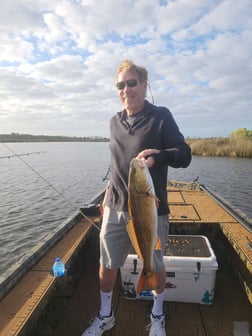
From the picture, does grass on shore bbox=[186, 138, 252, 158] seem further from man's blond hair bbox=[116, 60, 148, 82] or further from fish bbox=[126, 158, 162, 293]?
fish bbox=[126, 158, 162, 293]

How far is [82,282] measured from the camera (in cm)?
399

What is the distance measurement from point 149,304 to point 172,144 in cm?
226

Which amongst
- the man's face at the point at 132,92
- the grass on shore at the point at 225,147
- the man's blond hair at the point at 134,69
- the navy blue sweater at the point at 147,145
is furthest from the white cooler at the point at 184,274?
the grass on shore at the point at 225,147

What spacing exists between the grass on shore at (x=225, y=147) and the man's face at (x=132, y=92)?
2953cm

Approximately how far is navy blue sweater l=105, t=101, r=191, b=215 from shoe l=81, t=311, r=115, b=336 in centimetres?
127

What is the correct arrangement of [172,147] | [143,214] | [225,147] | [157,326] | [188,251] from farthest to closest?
[225,147], [188,251], [157,326], [172,147], [143,214]

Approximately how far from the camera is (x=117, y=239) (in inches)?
105

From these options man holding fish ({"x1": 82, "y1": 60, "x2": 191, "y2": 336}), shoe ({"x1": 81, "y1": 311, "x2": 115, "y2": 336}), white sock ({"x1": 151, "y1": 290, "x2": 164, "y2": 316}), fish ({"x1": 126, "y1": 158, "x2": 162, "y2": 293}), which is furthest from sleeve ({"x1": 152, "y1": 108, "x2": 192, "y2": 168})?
shoe ({"x1": 81, "y1": 311, "x2": 115, "y2": 336})

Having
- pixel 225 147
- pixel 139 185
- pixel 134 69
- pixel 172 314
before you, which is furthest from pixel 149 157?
pixel 225 147

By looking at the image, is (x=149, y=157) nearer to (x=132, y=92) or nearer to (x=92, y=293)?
(x=132, y=92)

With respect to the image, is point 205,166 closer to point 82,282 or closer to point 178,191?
point 178,191

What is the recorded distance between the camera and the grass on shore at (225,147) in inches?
1169

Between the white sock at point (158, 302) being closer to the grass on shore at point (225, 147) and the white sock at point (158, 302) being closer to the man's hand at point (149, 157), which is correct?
the man's hand at point (149, 157)

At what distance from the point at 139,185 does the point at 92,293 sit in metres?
2.40
